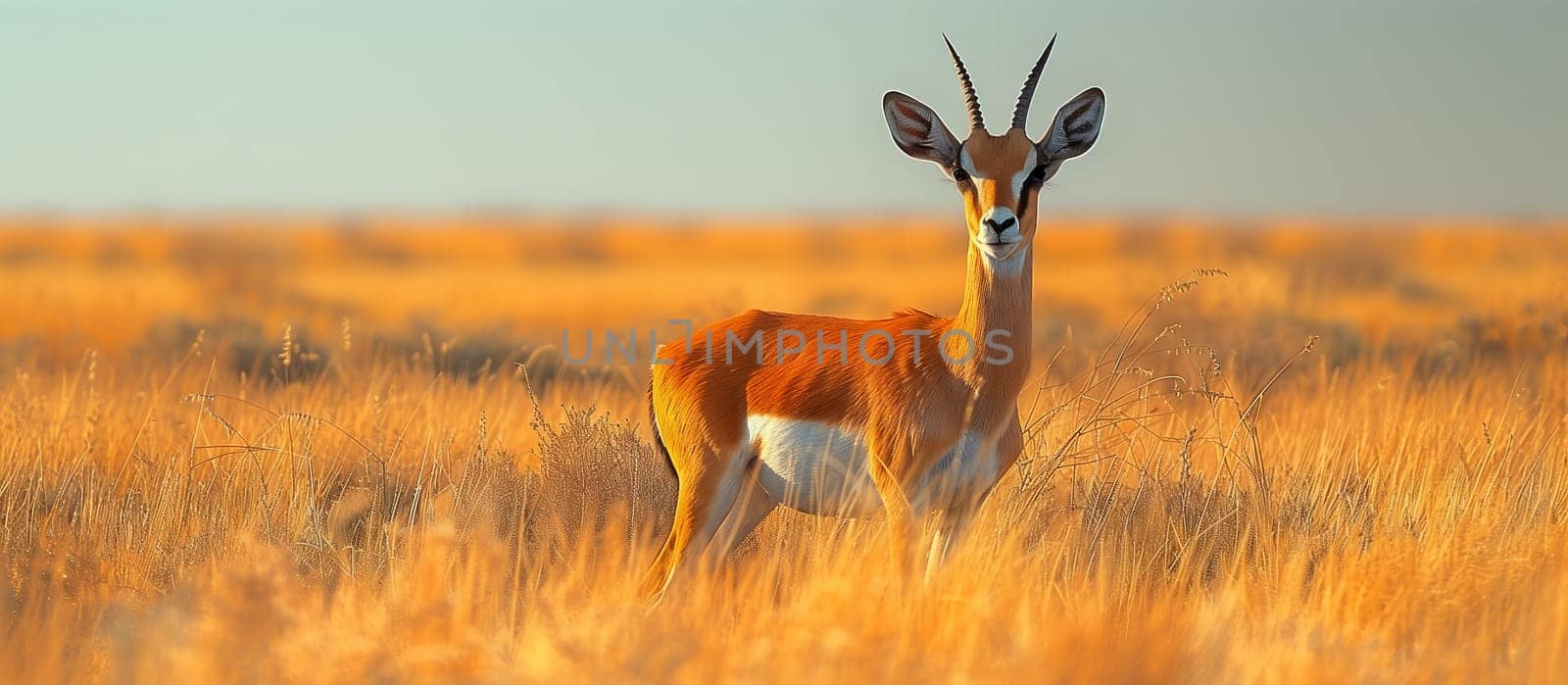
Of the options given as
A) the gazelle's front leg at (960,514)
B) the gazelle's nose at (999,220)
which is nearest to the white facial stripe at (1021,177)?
the gazelle's nose at (999,220)

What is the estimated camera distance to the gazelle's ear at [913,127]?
4945 mm

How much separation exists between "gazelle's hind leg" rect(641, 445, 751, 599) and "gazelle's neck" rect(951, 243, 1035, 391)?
880mm

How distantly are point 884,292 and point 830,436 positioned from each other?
80.3ft

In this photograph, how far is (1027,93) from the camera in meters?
5.03

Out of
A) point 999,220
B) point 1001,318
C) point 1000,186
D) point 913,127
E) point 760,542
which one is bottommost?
point 760,542

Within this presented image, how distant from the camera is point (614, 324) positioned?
63.0 feet

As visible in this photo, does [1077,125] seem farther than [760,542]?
No

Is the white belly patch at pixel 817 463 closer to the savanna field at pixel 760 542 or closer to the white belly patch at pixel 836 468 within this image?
the white belly patch at pixel 836 468

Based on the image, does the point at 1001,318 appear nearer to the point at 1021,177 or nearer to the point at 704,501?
the point at 1021,177

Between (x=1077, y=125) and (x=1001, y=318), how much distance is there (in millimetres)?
870

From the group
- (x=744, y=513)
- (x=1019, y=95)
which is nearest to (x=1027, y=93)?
(x=1019, y=95)

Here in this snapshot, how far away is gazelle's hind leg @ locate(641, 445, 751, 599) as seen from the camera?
4906 mm

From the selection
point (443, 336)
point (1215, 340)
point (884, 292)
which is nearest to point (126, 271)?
point (884, 292)

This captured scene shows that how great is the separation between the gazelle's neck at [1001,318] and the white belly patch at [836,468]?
253 mm
